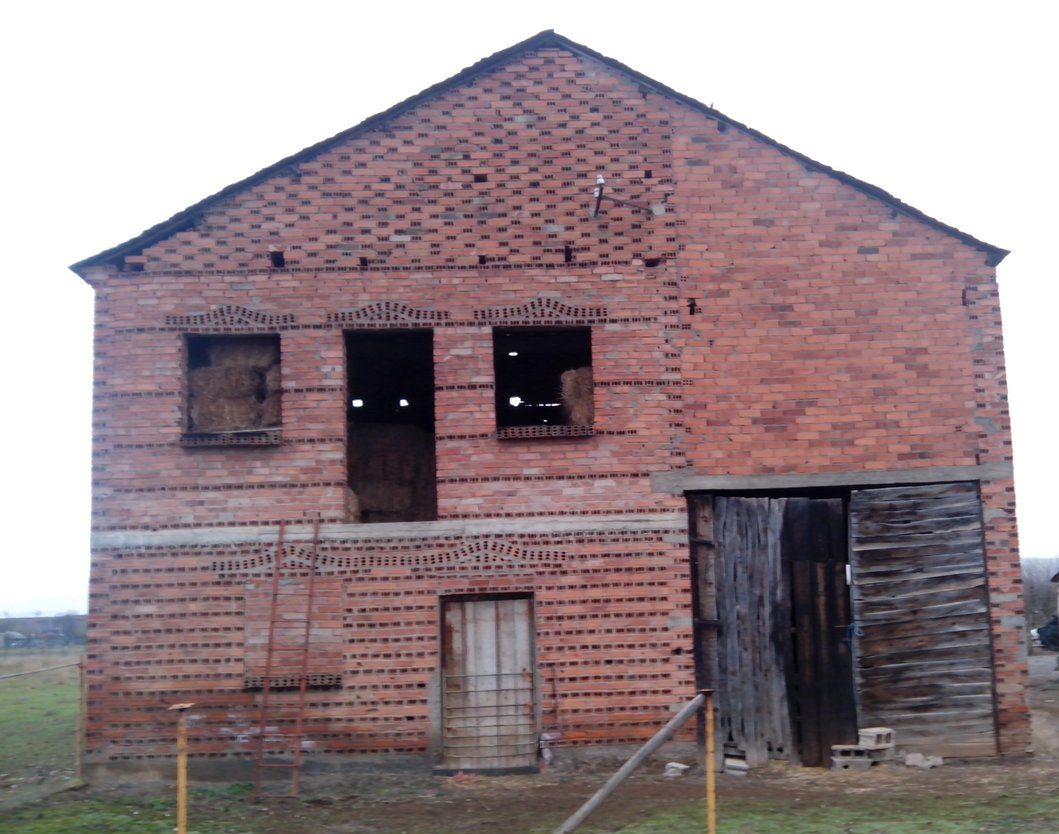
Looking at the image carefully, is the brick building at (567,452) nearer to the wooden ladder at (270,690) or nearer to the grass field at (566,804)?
the wooden ladder at (270,690)

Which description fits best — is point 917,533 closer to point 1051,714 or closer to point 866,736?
point 866,736

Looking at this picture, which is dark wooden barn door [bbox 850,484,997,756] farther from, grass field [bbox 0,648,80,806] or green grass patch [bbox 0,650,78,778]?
green grass patch [bbox 0,650,78,778]

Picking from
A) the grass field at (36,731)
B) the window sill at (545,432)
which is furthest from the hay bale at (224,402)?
the grass field at (36,731)

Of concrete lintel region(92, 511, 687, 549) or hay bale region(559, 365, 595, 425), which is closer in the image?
concrete lintel region(92, 511, 687, 549)

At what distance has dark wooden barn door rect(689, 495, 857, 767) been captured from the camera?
1184cm

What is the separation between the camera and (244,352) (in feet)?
41.0

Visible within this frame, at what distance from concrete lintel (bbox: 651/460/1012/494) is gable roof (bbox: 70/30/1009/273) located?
8.22 ft

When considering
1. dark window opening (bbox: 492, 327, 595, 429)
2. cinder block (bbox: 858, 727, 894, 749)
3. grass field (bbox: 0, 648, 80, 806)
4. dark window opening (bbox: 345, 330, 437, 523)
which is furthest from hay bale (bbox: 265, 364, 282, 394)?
cinder block (bbox: 858, 727, 894, 749)

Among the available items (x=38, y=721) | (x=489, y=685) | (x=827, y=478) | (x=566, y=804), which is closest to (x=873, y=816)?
(x=566, y=804)

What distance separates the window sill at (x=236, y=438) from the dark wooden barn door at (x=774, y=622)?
191 inches

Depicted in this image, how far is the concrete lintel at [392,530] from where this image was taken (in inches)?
465

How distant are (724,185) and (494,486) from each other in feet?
14.8

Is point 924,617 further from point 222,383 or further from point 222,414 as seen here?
point 222,383

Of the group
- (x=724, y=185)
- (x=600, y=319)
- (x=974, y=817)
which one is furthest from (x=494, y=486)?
(x=974, y=817)
